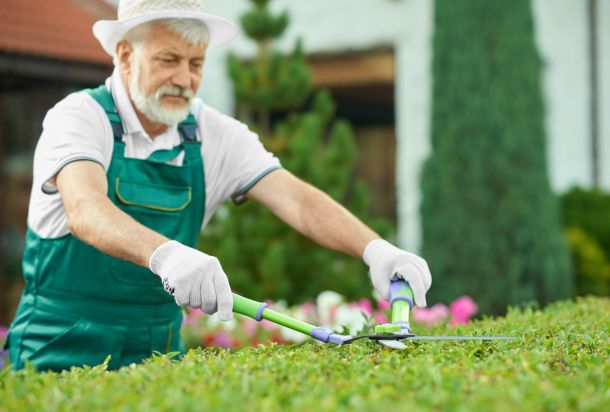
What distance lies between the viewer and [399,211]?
948 centimetres

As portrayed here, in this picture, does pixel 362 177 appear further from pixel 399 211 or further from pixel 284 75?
pixel 284 75

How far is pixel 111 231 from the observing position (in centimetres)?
245

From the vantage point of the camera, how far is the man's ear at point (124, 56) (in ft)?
10.3

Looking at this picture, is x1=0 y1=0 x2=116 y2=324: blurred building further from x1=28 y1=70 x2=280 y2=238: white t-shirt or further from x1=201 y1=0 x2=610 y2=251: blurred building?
x1=28 y1=70 x2=280 y2=238: white t-shirt

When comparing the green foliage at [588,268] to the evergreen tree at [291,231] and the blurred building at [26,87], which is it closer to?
the evergreen tree at [291,231]

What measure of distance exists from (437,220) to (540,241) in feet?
3.05

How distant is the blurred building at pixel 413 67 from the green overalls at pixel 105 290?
5694 mm

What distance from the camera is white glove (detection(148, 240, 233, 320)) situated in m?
2.27

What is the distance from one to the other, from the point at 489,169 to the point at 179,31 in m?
5.36

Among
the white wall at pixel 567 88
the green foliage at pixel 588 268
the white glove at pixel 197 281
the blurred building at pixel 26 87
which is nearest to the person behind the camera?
the white glove at pixel 197 281

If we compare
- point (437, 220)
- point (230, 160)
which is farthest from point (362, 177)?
point (230, 160)

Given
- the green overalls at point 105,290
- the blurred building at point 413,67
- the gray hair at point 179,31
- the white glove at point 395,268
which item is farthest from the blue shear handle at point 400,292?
the blurred building at point 413,67

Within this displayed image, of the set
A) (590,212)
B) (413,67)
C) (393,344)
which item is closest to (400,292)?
(393,344)

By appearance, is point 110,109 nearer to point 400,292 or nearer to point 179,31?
point 179,31
